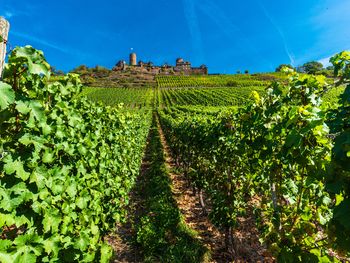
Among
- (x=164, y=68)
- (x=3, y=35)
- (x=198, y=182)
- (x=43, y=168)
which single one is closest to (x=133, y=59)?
(x=164, y=68)

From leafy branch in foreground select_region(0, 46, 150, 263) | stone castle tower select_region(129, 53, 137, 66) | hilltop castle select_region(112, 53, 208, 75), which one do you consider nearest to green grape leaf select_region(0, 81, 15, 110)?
leafy branch in foreground select_region(0, 46, 150, 263)

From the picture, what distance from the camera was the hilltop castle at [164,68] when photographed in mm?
156762

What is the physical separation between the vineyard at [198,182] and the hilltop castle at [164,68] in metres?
146

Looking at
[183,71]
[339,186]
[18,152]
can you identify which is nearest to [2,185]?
[18,152]

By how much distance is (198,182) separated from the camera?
30.9 ft

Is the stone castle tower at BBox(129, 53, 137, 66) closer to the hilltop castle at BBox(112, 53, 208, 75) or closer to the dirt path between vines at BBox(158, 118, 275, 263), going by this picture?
the hilltop castle at BBox(112, 53, 208, 75)

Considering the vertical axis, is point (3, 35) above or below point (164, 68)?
below

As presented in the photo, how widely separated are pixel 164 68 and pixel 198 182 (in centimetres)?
16340

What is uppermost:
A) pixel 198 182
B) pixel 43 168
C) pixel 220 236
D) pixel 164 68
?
pixel 164 68

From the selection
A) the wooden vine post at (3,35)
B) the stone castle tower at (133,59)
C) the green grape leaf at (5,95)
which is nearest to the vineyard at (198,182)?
the green grape leaf at (5,95)

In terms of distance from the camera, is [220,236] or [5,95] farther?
[220,236]

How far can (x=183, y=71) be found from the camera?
162 m

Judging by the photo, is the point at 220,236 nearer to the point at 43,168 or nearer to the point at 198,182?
the point at 198,182

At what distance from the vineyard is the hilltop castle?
146 m
